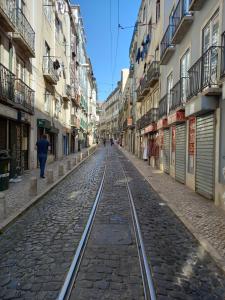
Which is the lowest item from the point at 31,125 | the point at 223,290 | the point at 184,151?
the point at 223,290

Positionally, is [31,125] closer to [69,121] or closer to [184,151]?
[184,151]

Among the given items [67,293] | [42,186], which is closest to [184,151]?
[42,186]

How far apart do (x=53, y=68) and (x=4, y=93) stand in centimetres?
1090

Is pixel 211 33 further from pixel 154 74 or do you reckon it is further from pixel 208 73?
pixel 154 74

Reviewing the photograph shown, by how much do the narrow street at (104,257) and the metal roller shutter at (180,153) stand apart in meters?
5.00

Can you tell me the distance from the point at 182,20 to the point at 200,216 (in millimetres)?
8059

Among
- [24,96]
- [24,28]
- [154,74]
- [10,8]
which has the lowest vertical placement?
[24,96]

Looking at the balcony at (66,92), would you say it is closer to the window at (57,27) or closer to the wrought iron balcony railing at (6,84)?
the window at (57,27)

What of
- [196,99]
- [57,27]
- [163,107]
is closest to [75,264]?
[196,99]

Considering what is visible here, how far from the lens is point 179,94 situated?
535 inches

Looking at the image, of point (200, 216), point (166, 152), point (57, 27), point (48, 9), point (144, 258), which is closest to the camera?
point (144, 258)

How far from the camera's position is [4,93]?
1205cm

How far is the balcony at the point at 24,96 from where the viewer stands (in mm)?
14205

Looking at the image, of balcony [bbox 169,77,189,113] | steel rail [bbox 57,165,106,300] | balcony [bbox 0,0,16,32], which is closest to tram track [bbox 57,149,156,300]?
steel rail [bbox 57,165,106,300]
